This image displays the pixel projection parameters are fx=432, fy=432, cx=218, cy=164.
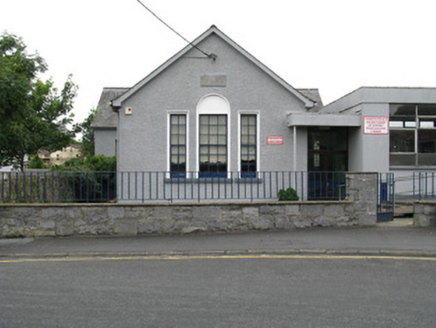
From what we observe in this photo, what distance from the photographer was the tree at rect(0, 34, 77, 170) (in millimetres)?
11586

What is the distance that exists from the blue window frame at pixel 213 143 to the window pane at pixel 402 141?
20.2 feet

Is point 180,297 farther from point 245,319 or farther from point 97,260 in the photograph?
point 97,260

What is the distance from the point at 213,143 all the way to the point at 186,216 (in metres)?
5.24

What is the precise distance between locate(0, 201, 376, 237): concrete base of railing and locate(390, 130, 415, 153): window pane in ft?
19.3

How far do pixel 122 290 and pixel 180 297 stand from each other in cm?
94

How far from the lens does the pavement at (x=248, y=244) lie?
862 centimetres

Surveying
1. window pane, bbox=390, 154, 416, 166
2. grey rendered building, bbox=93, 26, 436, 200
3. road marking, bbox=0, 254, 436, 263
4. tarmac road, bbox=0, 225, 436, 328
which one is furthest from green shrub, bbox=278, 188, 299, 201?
road marking, bbox=0, 254, 436, 263

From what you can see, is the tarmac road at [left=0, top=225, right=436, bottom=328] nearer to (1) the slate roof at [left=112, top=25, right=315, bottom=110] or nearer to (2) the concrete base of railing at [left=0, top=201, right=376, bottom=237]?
(2) the concrete base of railing at [left=0, top=201, right=376, bottom=237]

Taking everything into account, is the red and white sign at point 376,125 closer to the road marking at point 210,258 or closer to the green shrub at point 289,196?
the green shrub at point 289,196

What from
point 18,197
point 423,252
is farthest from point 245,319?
point 18,197

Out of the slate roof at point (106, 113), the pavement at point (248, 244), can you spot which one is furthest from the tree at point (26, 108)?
the pavement at point (248, 244)

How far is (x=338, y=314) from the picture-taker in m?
5.14

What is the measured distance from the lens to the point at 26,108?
12.3 metres

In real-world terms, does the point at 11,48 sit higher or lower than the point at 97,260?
higher
